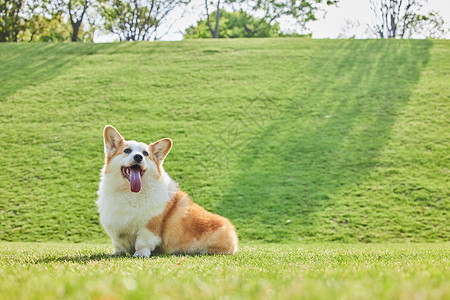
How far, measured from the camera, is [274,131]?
14406mm

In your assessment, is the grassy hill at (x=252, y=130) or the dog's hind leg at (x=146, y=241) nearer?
the dog's hind leg at (x=146, y=241)

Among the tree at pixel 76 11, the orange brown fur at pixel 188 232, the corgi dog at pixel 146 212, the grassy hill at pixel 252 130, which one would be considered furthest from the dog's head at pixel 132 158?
the tree at pixel 76 11

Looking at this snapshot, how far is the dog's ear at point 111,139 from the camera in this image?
4.49m

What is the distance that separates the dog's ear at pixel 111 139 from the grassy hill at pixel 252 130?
5.46 meters

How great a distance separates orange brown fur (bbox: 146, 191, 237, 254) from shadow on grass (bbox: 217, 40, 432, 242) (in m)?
5.03

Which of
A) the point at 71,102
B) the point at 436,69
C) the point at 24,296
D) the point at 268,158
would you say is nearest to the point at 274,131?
the point at 268,158

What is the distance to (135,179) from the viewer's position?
436 centimetres

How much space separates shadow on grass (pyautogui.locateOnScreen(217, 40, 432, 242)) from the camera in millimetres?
10367

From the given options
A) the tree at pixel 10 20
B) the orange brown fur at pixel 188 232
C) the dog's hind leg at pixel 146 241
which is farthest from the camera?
the tree at pixel 10 20

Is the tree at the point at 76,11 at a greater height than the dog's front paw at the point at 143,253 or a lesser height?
greater

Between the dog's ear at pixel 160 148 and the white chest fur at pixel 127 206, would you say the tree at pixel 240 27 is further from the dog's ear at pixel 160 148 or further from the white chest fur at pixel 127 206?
the white chest fur at pixel 127 206

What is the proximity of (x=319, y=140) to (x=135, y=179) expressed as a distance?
33.4 feet

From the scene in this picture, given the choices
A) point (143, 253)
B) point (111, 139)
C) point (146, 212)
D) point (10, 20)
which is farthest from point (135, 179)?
point (10, 20)

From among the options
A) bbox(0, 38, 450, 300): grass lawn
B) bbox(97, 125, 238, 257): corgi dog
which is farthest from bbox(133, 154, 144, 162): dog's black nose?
bbox(0, 38, 450, 300): grass lawn
